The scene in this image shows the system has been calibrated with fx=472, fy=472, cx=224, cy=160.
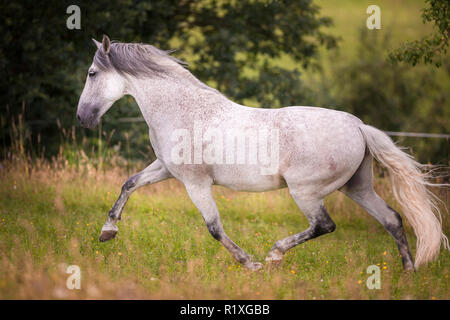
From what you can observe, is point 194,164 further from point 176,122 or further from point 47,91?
point 47,91

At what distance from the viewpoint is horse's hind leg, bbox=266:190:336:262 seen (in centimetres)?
438

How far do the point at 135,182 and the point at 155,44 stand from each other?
255 inches

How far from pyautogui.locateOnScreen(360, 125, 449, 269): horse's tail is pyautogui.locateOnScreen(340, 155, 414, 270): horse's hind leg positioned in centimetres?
14

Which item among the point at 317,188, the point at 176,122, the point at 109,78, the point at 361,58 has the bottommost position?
the point at 317,188

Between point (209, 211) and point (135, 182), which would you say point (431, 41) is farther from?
point (135, 182)

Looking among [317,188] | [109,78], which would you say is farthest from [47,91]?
[317,188]

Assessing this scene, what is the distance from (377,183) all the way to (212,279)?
150 inches

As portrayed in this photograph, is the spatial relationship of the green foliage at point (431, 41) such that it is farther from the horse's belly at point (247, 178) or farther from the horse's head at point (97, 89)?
the horse's head at point (97, 89)

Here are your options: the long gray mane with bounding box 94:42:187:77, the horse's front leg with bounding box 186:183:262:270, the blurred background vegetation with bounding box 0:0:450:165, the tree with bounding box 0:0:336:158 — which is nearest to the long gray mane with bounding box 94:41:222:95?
the long gray mane with bounding box 94:42:187:77

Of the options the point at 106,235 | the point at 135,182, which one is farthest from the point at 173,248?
the point at 135,182

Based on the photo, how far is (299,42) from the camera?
1116cm

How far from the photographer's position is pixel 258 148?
14.1 feet

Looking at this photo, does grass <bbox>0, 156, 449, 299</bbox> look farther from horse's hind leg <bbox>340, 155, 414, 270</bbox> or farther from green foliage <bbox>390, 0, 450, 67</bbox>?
green foliage <bbox>390, 0, 450, 67</bbox>

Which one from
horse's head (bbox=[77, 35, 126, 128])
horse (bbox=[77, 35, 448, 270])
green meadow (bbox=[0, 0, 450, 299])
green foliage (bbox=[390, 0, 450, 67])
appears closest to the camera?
green meadow (bbox=[0, 0, 450, 299])
